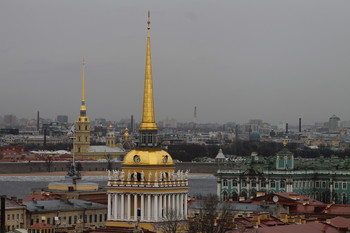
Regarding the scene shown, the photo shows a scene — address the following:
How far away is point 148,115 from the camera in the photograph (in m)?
33.8

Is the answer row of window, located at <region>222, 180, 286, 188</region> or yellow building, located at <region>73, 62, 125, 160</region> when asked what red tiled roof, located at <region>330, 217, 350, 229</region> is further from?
yellow building, located at <region>73, 62, 125, 160</region>

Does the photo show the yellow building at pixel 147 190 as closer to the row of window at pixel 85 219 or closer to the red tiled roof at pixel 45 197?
the row of window at pixel 85 219

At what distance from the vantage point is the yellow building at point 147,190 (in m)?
32.6

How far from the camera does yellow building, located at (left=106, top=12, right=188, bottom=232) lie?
32562 mm

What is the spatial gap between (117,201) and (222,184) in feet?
133

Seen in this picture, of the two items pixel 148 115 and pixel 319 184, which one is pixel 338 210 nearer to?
pixel 148 115

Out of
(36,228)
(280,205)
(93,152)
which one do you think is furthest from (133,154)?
(93,152)

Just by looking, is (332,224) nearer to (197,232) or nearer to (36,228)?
(197,232)

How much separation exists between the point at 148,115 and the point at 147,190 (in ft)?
7.76

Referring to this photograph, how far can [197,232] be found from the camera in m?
31.7

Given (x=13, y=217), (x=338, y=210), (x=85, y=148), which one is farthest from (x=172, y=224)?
(x=85, y=148)

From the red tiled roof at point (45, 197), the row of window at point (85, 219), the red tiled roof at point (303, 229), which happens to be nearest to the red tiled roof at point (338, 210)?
the red tiled roof at point (303, 229)

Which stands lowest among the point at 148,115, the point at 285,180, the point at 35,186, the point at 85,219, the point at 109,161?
the point at 35,186

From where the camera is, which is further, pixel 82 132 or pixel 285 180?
pixel 82 132
